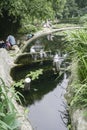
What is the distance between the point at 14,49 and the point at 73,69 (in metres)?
6.67

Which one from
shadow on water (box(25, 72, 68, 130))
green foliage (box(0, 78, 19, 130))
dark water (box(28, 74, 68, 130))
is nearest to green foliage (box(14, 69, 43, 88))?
shadow on water (box(25, 72, 68, 130))

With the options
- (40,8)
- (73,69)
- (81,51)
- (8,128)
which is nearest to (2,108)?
(8,128)

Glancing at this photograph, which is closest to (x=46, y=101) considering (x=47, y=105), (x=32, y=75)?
(x=47, y=105)

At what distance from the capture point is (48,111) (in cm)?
766

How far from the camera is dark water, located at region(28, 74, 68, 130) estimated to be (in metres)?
6.94

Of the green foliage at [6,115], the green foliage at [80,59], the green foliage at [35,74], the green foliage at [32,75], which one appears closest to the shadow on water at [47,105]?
the green foliage at [32,75]

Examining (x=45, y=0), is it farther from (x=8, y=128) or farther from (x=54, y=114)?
(x=8, y=128)

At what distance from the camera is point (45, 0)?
17922 millimetres

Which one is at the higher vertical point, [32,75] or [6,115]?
[32,75]

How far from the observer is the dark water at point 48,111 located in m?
6.94

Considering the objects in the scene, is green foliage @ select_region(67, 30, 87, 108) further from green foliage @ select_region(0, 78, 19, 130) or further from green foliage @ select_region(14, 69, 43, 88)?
green foliage @ select_region(14, 69, 43, 88)

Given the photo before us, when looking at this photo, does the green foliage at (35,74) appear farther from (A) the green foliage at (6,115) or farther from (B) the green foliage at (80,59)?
(A) the green foliage at (6,115)

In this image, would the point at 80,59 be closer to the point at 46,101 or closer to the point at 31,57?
the point at 46,101

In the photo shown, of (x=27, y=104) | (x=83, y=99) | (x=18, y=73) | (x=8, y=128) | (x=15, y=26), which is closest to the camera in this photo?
(x=8, y=128)
